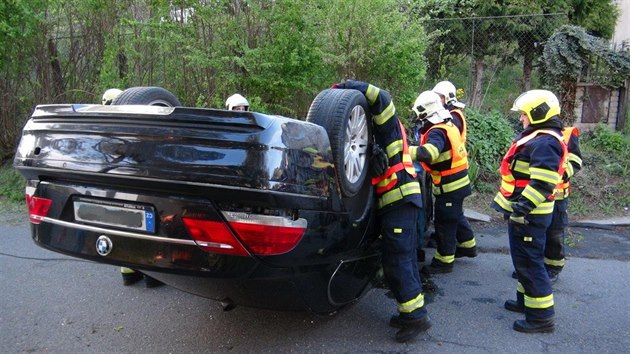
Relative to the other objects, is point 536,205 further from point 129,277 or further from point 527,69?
point 527,69

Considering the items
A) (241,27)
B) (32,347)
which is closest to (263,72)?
(241,27)

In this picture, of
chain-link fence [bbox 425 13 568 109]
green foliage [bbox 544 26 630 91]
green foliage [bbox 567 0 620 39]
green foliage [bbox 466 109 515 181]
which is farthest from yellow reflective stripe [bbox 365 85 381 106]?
green foliage [bbox 567 0 620 39]

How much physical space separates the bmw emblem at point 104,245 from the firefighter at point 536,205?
2.58m

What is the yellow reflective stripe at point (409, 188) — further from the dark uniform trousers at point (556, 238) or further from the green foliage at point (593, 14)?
the green foliage at point (593, 14)

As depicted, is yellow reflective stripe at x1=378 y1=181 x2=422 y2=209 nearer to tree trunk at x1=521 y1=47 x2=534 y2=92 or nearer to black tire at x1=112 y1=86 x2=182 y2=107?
black tire at x1=112 y1=86 x2=182 y2=107

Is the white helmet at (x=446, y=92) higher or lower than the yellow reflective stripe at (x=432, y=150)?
higher

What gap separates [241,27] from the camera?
272 inches

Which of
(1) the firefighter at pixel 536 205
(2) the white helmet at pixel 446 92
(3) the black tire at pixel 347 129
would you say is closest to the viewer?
(3) the black tire at pixel 347 129

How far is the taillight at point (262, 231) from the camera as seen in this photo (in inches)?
93.2

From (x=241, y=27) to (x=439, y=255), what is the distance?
4.14 meters

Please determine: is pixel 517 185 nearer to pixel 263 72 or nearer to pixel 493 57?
pixel 263 72

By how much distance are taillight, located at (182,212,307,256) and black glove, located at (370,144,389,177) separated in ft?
3.16

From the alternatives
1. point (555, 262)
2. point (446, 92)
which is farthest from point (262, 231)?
point (446, 92)

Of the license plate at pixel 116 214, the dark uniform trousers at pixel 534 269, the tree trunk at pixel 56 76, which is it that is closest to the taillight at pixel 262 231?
the license plate at pixel 116 214
